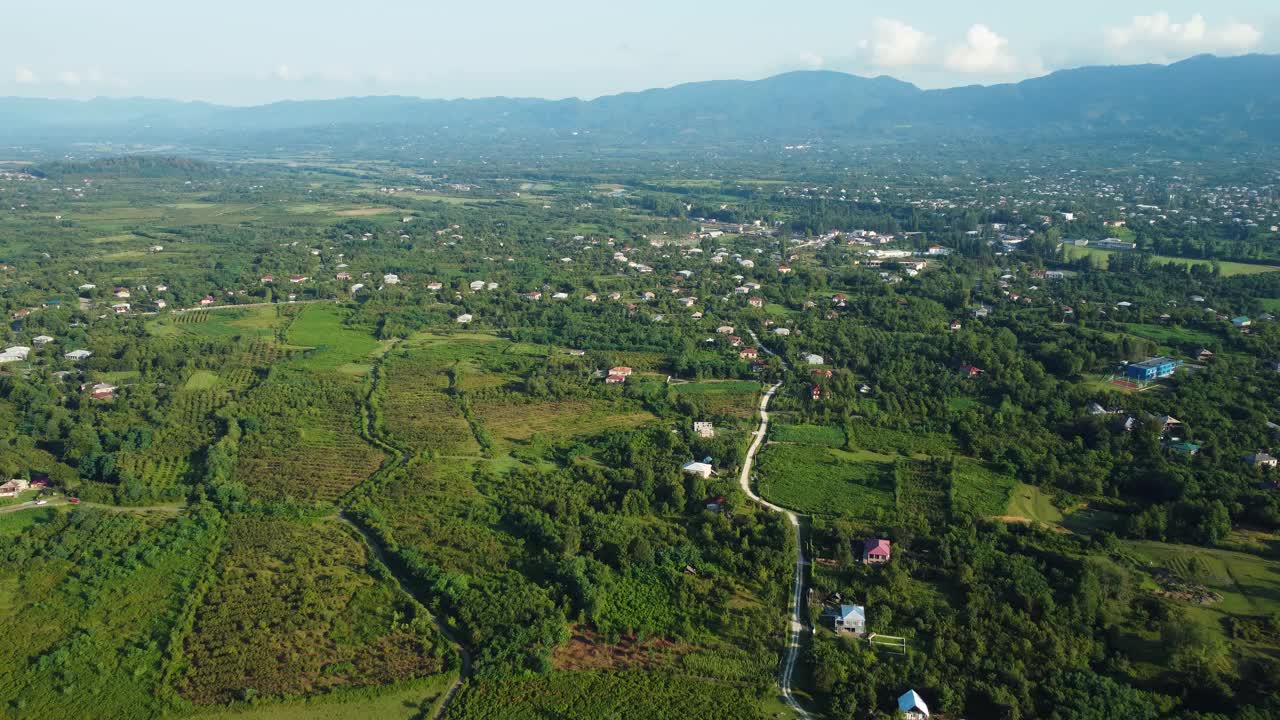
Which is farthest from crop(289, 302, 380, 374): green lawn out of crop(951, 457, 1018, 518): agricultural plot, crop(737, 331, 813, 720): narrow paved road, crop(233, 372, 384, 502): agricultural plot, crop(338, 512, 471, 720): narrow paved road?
crop(951, 457, 1018, 518): agricultural plot

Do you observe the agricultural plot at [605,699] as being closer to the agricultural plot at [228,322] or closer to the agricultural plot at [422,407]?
the agricultural plot at [422,407]

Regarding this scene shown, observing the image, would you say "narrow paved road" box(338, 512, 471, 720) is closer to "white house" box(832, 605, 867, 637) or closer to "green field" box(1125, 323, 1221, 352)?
"white house" box(832, 605, 867, 637)

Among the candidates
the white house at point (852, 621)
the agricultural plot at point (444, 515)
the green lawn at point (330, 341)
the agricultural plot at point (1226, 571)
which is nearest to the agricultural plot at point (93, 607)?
the agricultural plot at point (444, 515)

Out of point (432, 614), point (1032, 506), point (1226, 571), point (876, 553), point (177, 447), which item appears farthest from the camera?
point (177, 447)

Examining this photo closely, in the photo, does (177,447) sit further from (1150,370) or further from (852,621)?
(1150,370)

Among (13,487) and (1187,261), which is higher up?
(1187,261)

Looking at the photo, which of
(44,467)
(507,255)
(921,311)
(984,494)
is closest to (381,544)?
(44,467)

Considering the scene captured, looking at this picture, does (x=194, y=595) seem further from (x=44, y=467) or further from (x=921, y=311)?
(x=921, y=311)

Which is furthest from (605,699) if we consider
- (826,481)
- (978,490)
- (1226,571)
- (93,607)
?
(1226,571)
